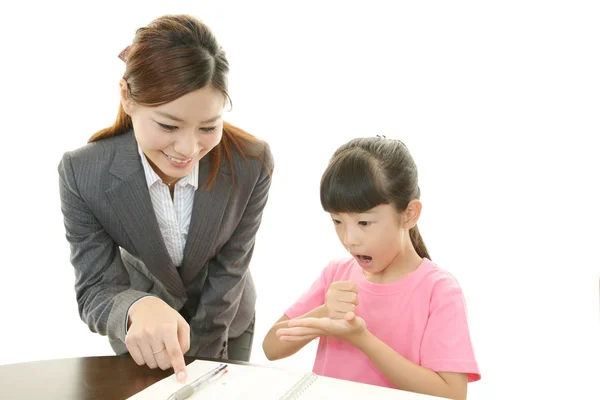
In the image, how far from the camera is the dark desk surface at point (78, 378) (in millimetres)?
987

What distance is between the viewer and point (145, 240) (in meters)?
1.33

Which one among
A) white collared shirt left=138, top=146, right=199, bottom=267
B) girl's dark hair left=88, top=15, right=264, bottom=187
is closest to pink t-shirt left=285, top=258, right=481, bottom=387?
white collared shirt left=138, top=146, right=199, bottom=267

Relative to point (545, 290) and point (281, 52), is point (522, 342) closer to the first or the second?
point (545, 290)

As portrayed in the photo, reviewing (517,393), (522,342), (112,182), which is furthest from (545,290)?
A: (112,182)

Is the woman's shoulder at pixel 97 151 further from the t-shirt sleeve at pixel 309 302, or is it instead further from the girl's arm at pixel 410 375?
the girl's arm at pixel 410 375

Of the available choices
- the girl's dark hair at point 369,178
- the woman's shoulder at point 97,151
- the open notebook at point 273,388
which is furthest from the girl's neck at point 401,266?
the woman's shoulder at point 97,151

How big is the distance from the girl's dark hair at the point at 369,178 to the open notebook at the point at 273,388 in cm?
33

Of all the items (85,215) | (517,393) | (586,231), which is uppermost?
(85,215)

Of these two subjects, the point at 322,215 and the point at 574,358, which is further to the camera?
the point at 322,215

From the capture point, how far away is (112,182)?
131cm

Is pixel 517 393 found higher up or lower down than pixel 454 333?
lower down

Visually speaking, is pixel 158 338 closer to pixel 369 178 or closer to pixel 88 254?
pixel 88 254

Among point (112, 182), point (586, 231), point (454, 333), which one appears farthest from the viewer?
point (586, 231)

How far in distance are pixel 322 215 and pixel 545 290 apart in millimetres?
974
